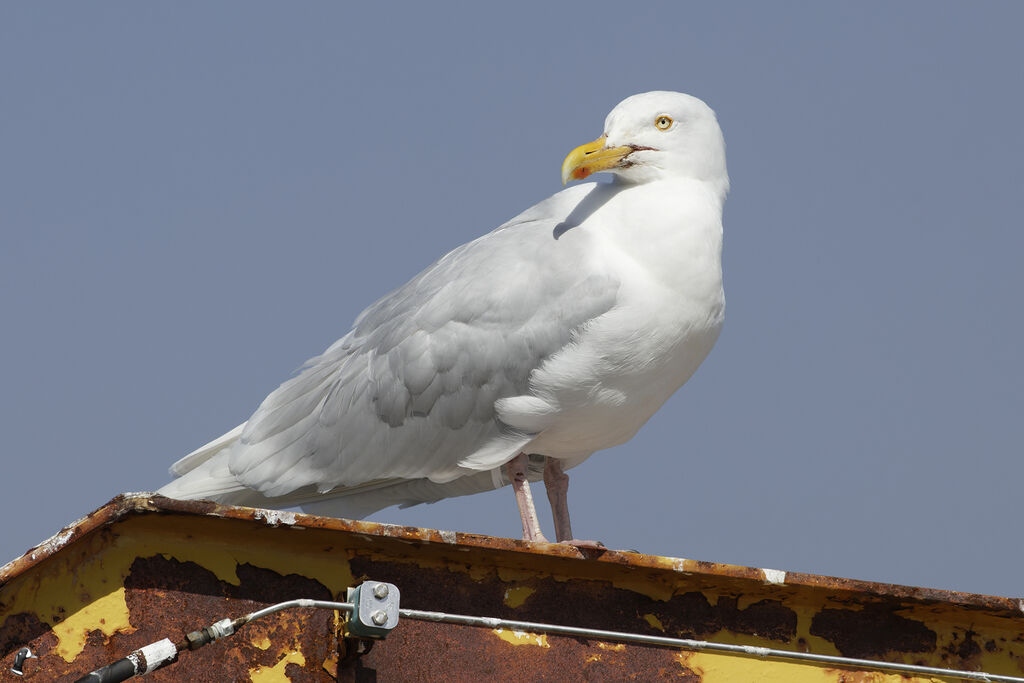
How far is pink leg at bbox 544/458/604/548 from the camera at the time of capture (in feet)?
26.6

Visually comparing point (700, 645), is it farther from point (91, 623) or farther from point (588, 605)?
point (91, 623)

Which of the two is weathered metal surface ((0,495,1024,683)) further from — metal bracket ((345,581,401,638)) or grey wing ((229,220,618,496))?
grey wing ((229,220,618,496))

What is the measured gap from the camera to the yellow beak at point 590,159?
7.36 m

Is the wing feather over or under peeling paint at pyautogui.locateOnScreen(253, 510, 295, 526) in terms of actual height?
over

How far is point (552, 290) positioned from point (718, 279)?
0.85 m

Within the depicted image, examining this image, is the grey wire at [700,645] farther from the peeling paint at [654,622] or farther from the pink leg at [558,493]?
the pink leg at [558,493]

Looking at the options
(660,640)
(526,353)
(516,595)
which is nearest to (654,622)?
(660,640)

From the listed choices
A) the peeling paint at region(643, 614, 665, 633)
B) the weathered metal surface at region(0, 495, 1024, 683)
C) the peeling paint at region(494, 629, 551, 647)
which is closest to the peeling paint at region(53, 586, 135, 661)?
the weathered metal surface at region(0, 495, 1024, 683)

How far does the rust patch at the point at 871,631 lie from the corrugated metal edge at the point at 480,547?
4.5 inches

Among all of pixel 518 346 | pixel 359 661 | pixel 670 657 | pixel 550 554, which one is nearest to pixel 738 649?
pixel 670 657

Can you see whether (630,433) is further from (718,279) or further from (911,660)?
(911,660)

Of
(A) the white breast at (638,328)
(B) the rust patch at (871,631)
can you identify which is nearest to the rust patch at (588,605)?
(B) the rust patch at (871,631)

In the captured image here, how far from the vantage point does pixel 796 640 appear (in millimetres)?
4301

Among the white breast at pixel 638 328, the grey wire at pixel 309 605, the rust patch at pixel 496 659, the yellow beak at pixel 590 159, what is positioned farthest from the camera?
the yellow beak at pixel 590 159
